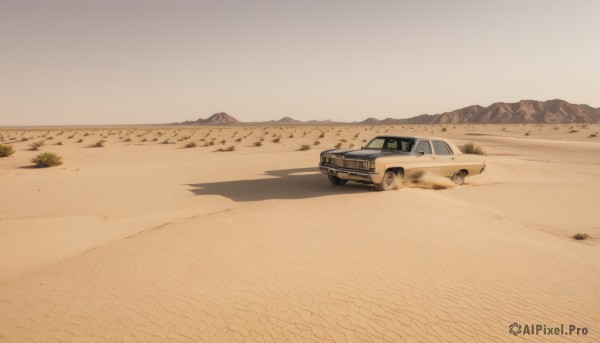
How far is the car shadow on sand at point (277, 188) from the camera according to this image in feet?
30.1

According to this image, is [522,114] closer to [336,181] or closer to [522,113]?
[522,113]

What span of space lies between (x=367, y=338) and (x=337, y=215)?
384cm

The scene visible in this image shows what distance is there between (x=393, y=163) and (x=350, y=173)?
1.15 m

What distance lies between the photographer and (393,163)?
9109 millimetres

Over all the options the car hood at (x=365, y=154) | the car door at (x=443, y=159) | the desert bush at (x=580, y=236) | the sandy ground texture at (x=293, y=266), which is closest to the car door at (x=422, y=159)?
the car door at (x=443, y=159)

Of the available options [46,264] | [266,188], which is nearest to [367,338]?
[46,264]

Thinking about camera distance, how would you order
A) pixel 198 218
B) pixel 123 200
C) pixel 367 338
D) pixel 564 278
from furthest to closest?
pixel 123 200, pixel 198 218, pixel 564 278, pixel 367 338

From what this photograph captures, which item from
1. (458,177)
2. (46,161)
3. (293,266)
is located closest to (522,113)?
(458,177)

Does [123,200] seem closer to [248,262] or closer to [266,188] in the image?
[266,188]

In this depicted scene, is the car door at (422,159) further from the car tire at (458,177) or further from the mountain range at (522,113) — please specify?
the mountain range at (522,113)

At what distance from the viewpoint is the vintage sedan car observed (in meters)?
8.84

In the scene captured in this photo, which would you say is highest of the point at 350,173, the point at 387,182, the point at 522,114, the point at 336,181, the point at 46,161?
the point at 522,114

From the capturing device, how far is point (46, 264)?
4.86m

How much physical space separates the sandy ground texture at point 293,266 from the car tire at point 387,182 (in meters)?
0.45
